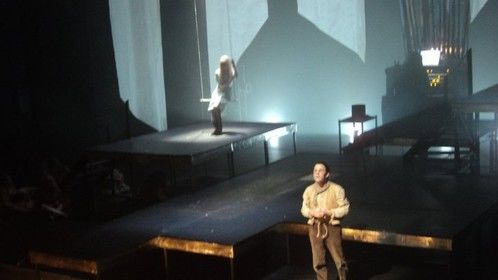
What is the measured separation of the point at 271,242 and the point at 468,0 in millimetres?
5943

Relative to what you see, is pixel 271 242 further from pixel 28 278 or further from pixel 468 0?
pixel 468 0

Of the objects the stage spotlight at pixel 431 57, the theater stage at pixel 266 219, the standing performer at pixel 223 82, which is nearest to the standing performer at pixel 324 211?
the theater stage at pixel 266 219

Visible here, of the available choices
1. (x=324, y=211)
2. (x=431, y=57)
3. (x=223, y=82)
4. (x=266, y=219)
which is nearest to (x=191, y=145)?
(x=223, y=82)

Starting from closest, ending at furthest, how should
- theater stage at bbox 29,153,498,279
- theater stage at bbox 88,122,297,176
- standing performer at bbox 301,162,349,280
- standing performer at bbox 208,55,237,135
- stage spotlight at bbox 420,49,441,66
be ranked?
standing performer at bbox 301,162,349,280
theater stage at bbox 29,153,498,279
theater stage at bbox 88,122,297,176
standing performer at bbox 208,55,237,135
stage spotlight at bbox 420,49,441,66

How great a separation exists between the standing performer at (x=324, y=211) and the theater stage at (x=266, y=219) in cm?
69

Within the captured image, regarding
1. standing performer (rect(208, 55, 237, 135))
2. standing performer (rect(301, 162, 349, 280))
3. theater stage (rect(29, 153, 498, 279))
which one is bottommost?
theater stage (rect(29, 153, 498, 279))

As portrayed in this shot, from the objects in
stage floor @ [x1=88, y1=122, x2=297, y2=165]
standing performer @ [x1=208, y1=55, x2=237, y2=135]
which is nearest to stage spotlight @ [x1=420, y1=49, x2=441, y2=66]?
stage floor @ [x1=88, y1=122, x2=297, y2=165]

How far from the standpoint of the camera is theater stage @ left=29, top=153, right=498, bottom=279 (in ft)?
19.9

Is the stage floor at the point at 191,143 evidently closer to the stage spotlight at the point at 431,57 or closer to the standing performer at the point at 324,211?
the stage spotlight at the point at 431,57

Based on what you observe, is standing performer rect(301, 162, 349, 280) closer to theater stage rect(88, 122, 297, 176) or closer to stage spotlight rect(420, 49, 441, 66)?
theater stage rect(88, 122, 297, 176)

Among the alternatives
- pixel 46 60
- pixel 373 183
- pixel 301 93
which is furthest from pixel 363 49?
pixel 46 60

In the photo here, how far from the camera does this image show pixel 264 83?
13.6 meters

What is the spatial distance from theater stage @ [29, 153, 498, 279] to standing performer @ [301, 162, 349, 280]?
69 cm

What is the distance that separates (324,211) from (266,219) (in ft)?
5.32
